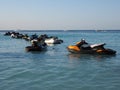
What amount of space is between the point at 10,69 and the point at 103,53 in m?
13.9

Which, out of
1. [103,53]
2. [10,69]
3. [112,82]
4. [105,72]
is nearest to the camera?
[112,82]

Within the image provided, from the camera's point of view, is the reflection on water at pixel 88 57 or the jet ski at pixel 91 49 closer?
the reflection on water at pixel 88 57

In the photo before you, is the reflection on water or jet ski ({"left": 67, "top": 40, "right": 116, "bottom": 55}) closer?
the reflection on water

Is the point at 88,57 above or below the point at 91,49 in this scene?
below

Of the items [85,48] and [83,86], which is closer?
[83,86]

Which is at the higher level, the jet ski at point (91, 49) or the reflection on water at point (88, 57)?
the jet ski at point (91, 49)

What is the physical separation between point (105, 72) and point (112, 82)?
393cm

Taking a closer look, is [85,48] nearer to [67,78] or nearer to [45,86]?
[67,78]

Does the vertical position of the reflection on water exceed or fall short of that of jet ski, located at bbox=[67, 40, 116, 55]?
it falls short

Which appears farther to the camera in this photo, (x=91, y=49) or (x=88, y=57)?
(x=91, y=49)

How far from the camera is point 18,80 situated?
19.8 metres

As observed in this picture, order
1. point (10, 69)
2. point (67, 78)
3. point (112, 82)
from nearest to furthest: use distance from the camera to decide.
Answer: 1. point (112, 82)
2. point (67, 78)
3. point (10, 69)

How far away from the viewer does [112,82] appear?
19.1 meters

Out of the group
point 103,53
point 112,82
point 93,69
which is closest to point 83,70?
point 93,69
